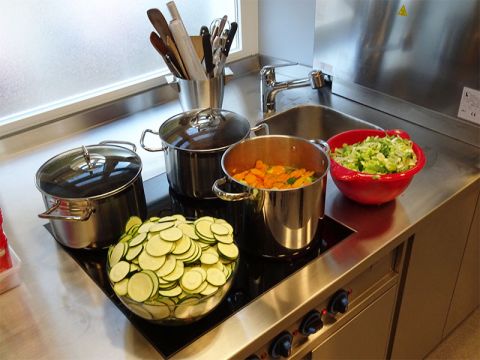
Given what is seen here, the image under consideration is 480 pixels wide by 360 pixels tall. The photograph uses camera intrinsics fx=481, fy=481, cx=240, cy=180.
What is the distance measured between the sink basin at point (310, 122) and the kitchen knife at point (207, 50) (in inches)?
9.7

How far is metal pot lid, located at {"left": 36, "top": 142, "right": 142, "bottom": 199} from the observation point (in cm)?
89

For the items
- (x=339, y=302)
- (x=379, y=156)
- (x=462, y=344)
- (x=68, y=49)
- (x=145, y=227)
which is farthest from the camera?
(x=462, y=344)

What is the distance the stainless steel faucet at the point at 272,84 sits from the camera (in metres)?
1.42

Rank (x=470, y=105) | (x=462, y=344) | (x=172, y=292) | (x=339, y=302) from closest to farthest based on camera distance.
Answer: (x=172, y=292) → (x=339, y=302) → (x=470, y=105) → (x=462, y=344)

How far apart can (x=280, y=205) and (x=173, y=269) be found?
0.23 m

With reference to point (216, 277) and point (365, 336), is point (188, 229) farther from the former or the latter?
point (365, 336)

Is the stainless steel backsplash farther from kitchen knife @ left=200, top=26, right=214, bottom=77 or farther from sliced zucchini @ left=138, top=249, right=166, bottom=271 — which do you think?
sliced zucchini @ left=138, top=249, right=166, bottom=271

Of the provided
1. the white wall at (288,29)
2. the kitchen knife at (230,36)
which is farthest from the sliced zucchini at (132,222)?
the white wall at (288,29)

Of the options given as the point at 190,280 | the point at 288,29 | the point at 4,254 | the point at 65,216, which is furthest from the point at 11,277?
the point at 288,29

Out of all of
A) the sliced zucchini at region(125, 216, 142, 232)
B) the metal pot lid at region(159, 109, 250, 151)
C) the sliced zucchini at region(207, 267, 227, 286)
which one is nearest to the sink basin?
the metal pot lid at region(159, 109, 250, 151)

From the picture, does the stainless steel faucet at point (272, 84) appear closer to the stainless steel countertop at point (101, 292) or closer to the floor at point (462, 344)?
the stainless steel countertop at point (101, 292)

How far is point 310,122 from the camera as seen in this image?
151 cm

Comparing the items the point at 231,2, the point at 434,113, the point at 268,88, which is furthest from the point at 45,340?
the point at 231,2

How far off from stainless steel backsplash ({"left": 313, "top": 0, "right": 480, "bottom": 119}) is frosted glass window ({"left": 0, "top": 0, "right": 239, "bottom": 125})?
484mm
